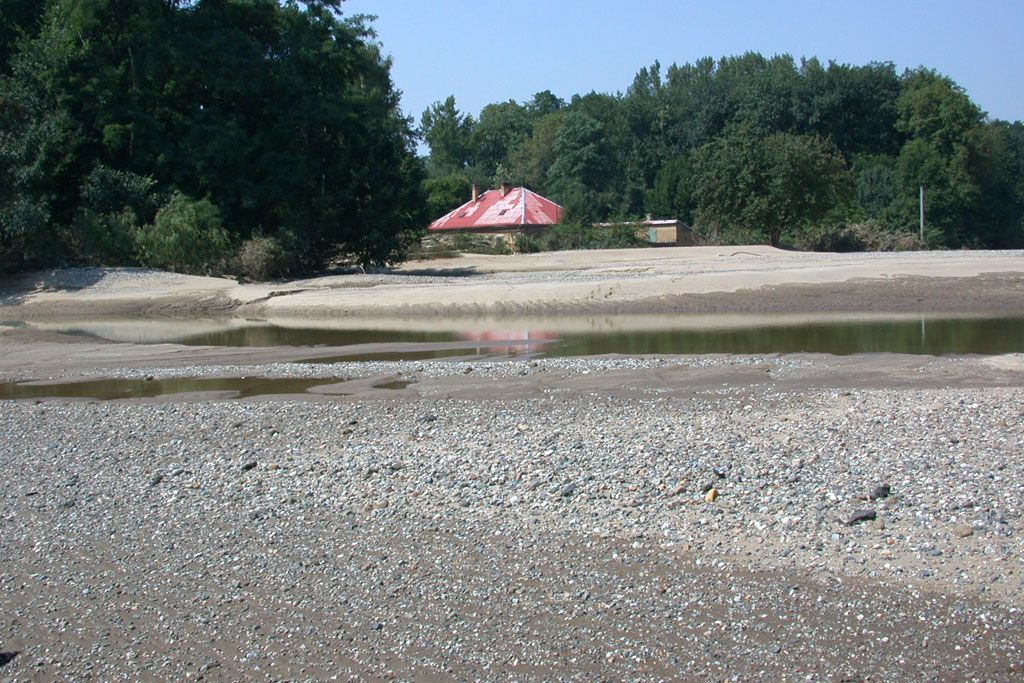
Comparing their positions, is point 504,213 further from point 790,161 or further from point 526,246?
point 790,161

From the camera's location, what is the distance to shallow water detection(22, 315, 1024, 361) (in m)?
18.9

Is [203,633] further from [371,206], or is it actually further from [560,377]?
[371,206]

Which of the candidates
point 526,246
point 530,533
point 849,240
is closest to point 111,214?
point 526,246

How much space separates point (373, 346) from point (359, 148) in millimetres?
17092

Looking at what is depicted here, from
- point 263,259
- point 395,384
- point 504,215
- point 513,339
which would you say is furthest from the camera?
point 504,215

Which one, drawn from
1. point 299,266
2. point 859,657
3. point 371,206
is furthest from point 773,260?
point 859,657

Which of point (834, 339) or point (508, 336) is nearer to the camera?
point (834, 339)

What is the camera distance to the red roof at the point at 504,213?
63.0 m

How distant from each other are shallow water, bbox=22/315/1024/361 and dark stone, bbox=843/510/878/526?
35.6 ft

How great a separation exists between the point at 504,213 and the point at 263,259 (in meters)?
32.1

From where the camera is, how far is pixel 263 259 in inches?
1314

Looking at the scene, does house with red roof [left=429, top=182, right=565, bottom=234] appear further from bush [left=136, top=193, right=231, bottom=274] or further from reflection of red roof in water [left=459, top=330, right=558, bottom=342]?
reflection of red roof in water [left=459, top=330, right=558, bottom=342]

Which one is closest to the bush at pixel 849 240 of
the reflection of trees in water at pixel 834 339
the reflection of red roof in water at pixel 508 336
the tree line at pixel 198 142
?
the tree line at pixel 198 142

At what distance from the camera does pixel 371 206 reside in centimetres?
3597
